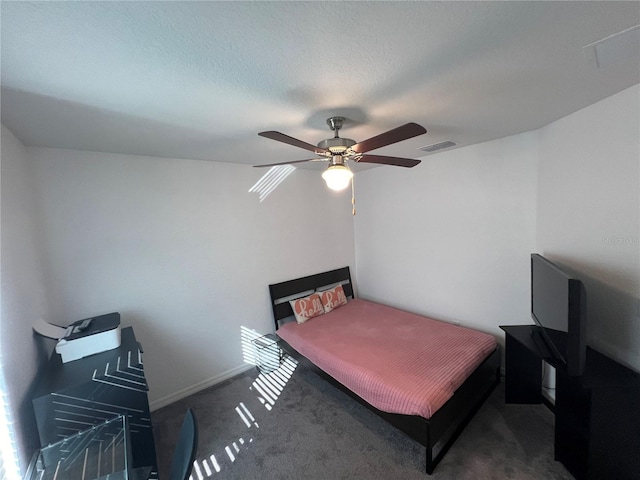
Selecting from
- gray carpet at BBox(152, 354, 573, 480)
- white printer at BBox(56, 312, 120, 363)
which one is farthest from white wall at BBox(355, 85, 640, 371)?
white printer at BBox(56, 312, 120, 363)

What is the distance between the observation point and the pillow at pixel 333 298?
366cm

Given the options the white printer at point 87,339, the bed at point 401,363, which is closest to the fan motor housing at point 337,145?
the bed at point 401,363

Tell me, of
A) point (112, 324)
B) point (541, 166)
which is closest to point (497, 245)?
point (541, 166)

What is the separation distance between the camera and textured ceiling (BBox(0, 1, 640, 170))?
0.91 m

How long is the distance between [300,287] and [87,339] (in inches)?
88.1

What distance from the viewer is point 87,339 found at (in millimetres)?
1889

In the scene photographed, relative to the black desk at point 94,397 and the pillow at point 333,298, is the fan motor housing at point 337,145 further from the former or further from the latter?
the pillow at point 333,298

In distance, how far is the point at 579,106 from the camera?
6.10 ft

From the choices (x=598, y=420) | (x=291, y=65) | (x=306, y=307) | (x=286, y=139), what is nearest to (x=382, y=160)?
(x=286, y=139)

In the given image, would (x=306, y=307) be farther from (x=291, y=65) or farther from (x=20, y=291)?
(x=291, y=65)

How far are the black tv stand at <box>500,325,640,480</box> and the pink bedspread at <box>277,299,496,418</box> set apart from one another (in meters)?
0.62

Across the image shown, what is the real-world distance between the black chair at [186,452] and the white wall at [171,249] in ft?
5.19

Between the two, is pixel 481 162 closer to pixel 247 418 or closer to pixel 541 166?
pixel 541 166

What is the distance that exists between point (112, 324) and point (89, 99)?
64.2 inches
